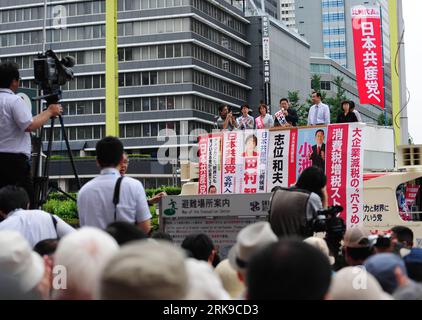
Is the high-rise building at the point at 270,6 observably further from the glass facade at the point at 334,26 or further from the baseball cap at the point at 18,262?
the baseball cap at the point at 18,262

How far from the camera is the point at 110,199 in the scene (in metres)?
4.41

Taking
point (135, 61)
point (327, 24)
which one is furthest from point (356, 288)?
point (327, 24)

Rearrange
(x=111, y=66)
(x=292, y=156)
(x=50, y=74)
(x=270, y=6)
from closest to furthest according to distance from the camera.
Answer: (x=50, y=74), (x=292, y=156), (x=111, y=66), (x=270, y=6)

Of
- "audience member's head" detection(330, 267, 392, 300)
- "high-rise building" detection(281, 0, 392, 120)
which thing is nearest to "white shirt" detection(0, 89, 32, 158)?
"audience member's head" detection(330, 267, 392, 300)

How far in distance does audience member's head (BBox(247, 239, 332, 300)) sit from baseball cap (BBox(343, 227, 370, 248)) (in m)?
1.91

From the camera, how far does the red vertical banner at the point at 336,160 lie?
1165 centimetres

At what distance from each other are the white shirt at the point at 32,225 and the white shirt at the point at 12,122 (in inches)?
40.8

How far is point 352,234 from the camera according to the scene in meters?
4.16

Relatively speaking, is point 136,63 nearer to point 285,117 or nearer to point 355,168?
point 285,117

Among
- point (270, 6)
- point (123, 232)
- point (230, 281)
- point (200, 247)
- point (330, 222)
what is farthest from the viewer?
point (270, 6)

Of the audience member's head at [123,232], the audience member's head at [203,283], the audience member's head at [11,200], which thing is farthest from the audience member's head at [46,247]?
the audience member's head at [203,283]

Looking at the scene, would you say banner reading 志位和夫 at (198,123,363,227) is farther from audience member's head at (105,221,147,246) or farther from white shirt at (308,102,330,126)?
audience member's head at (105,221,147,246)

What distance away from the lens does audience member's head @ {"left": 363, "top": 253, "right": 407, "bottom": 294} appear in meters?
2.90

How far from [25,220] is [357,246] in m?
2.04
